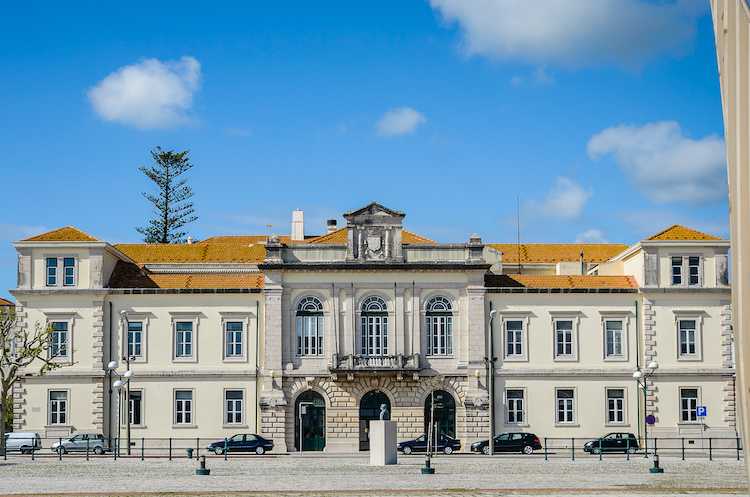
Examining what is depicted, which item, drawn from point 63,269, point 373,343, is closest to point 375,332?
point 373,343

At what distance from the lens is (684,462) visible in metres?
46.7

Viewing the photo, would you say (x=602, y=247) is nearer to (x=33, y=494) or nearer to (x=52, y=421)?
(x=52, y=421)

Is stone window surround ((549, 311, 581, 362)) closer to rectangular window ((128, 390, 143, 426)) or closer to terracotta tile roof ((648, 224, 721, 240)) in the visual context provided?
terracotta tile roof ((648, 224, 721, 240))

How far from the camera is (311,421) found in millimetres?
62688

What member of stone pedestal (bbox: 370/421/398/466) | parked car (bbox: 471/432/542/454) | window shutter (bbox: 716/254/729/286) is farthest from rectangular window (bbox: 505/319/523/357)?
stone pedestal (bbox: 370/421/398/466)

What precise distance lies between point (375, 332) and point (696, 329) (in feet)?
53.0

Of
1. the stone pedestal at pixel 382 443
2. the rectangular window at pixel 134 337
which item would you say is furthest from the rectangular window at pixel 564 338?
the rectangular window at pixel 134 337

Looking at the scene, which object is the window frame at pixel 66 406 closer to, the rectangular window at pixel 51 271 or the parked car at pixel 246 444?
the rectangular window at pixel 51 271

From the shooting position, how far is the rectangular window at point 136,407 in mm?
62875

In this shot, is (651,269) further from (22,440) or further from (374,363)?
(22,440)

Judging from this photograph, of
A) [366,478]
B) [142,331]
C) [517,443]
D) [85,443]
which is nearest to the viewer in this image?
[366,478]

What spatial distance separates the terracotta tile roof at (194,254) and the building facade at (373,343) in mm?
7355

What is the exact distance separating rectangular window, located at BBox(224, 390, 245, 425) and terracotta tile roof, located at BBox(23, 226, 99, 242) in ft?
33.4

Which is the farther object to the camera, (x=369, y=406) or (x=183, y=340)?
(x=183, y=340)
